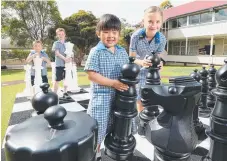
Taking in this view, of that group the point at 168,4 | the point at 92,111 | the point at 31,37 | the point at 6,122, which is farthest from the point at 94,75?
the point at 168,4

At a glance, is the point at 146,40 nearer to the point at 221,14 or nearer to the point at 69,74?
the point at 69,74

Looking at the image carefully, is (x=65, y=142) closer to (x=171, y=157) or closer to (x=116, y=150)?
(x=171, y=157)

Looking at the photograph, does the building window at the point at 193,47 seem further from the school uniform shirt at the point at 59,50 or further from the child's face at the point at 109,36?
the child's face at the point at 109,36

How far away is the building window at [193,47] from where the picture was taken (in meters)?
18.0

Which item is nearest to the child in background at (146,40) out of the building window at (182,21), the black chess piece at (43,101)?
the black chess piece at (43,101)

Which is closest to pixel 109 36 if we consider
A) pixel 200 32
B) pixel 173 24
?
pixel 200 32

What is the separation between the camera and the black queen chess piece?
362 millimetres

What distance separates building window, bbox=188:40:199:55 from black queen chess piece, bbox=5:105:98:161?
764 inches

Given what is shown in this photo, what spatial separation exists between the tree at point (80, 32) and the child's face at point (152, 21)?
1161 centimetres

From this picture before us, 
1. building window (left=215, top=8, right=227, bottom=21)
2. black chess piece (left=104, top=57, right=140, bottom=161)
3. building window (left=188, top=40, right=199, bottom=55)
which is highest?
building window (left=215, top=8, right=227, bottom=21)

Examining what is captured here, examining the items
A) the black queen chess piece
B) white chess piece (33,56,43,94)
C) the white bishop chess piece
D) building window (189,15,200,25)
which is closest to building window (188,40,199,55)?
building window (189,15,200,25)

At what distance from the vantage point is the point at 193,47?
721 inches

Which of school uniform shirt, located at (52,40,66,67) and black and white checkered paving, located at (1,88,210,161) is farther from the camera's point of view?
school uniform shirt, located at (52,40,66,67)

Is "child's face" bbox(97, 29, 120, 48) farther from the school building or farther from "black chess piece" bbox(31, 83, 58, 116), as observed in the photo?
the school building
